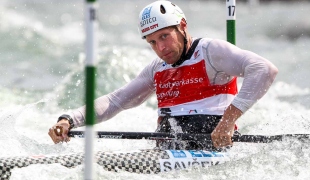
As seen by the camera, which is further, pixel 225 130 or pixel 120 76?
pixel 120 76

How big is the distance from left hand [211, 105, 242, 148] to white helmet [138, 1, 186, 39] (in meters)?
0.83

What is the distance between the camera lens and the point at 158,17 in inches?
198

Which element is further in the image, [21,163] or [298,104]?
[298,104]

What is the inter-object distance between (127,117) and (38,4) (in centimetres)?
1928

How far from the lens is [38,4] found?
27.3m

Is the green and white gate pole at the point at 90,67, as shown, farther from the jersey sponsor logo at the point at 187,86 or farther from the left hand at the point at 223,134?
the jersey sponsor logo at the point at 187,86

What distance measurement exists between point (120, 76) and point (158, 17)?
19.8 feet

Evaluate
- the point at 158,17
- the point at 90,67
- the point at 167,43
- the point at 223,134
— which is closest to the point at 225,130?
the point at 223,134

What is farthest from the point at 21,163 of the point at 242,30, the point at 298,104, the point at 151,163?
the point at 242,30

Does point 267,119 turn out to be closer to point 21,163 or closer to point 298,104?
point 298,104

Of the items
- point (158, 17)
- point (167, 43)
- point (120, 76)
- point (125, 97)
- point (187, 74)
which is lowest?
point (125, 97)

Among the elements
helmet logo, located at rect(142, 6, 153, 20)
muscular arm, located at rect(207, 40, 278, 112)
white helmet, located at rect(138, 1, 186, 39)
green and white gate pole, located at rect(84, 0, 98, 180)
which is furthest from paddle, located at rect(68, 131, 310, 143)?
green and white gate pole, located at rect(84, 0, 98, 180)

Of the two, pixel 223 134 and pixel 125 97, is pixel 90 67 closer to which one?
pixel 223 134

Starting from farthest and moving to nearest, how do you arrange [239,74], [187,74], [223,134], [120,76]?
[120,76]
[187,74]
[239,74]
[223,134]
